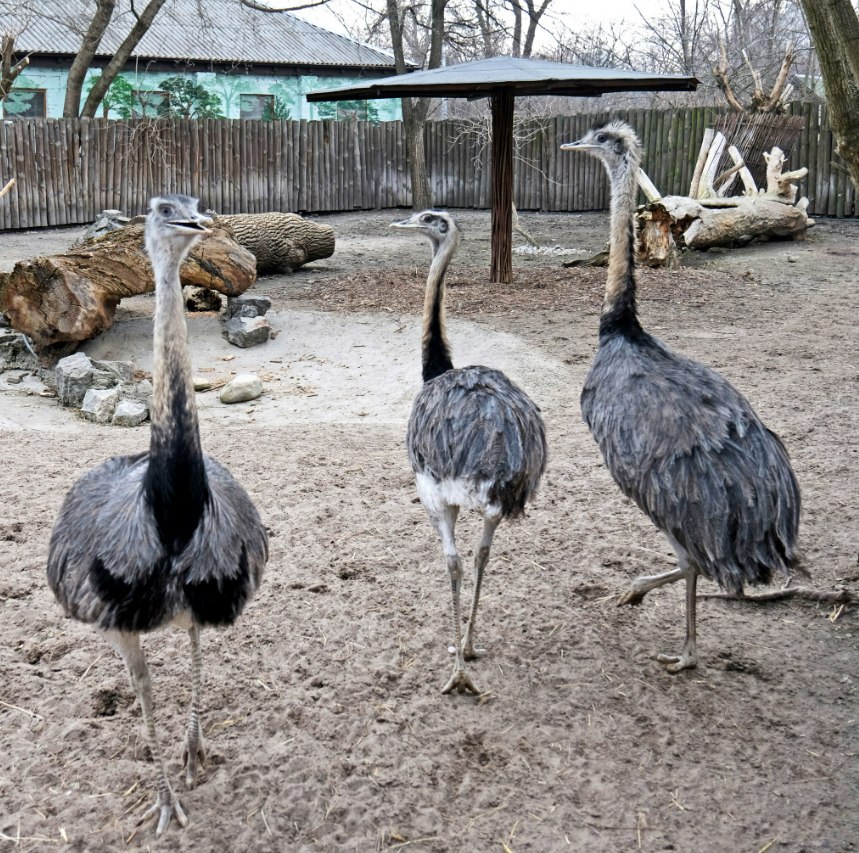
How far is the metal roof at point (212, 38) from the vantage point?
72.3ft

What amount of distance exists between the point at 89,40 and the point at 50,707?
1640 cm

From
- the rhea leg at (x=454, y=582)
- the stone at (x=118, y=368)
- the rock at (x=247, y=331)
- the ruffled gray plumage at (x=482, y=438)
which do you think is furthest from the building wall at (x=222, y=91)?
the rhea leg at (x=454, y=582)

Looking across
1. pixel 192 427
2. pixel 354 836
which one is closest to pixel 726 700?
pixel 354 836

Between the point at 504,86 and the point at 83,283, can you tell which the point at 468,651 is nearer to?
the point at 83,283

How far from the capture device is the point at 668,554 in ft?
15.1

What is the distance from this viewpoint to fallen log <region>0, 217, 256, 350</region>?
7973 millimetres

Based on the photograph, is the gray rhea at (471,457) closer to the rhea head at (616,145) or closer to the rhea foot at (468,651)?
the rhea foot at (468,651)

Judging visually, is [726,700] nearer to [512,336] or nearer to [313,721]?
[313,721]

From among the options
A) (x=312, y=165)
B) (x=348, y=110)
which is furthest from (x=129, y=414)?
(x=348, y=110)

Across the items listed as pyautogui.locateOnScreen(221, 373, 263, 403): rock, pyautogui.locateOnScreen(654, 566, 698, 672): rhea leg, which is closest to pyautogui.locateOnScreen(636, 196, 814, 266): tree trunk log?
pyautogui.locateOnScreen(221, 373, 263, 403): rock

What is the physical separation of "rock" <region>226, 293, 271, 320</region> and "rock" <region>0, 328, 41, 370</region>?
1875mm

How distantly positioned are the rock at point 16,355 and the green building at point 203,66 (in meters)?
14.1

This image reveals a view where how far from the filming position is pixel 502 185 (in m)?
11.1

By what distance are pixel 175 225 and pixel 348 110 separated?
77.5 feet
